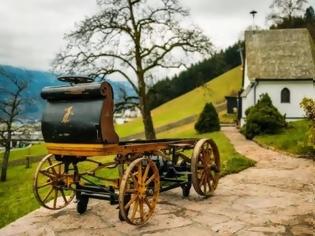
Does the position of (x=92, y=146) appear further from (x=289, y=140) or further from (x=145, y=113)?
(x=145, y=113)

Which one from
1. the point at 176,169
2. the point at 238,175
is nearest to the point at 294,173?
the point at 238,175

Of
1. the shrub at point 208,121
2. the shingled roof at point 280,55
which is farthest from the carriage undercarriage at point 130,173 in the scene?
the shingled roof at point 280,55

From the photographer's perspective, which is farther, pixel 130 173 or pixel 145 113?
pixel 145 113

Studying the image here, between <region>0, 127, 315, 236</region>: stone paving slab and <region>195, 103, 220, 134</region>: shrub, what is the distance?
24.4 meters

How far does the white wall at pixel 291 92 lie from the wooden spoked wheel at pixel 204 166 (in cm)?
2890

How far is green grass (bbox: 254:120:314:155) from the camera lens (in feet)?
63.5

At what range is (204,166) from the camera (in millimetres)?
9820

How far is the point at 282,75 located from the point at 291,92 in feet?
5.51

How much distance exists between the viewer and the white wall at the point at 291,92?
38250mm

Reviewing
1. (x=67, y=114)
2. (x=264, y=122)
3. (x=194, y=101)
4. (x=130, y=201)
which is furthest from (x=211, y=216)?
(x=194, y=101)

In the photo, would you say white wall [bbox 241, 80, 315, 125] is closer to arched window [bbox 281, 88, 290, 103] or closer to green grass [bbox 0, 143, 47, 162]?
arched window [bbox 281, 88, 290, 103]

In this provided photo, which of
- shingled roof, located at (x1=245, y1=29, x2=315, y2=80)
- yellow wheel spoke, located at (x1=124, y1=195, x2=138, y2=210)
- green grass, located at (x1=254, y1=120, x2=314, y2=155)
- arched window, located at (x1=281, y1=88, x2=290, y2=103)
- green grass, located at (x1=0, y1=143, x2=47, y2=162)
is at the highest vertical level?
shingled roof, located at (x1=245, y1=29, x2=315, y2=80)

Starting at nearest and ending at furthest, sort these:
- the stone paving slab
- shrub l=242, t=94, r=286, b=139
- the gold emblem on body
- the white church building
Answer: the stone paving slab
the gold emblem on body
shrub l=242, t=94, r=286, b=139
the white church building

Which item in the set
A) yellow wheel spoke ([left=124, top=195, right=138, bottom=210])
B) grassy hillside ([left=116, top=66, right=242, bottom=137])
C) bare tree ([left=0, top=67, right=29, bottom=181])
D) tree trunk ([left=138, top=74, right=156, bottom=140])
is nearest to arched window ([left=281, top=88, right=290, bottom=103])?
tree trunk ([left=138, top=74, right=156, bottom=140])
